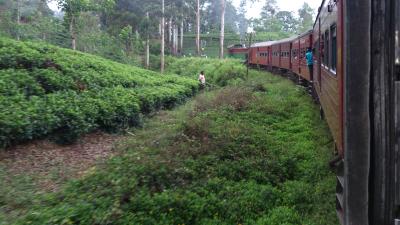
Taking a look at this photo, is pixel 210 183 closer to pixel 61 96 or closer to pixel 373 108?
pixel 373 108

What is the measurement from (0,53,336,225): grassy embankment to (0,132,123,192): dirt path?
0.78 m

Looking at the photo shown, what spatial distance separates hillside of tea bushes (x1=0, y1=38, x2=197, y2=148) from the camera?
968cm

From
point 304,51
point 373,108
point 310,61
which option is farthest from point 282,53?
point 373,108

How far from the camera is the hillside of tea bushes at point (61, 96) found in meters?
9.68

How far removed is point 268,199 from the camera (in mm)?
6402

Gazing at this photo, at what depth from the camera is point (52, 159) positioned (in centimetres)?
930

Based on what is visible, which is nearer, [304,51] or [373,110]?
[373,110]

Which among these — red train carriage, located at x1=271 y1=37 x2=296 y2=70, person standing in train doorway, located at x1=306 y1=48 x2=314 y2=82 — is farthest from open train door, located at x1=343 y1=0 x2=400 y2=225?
red train carriage, located at x1=271 y1=37 x2=296 y2=70

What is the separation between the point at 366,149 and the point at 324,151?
6476mm

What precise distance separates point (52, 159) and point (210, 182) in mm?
4283

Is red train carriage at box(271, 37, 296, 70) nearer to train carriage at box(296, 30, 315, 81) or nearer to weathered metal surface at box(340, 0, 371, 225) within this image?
train carriage at box(296, 30, 315, 81)

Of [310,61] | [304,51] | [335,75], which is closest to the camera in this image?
[335,75]

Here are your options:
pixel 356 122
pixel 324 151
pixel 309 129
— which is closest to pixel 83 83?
pixel 309 129

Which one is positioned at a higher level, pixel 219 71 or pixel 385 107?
pixel 219 71
